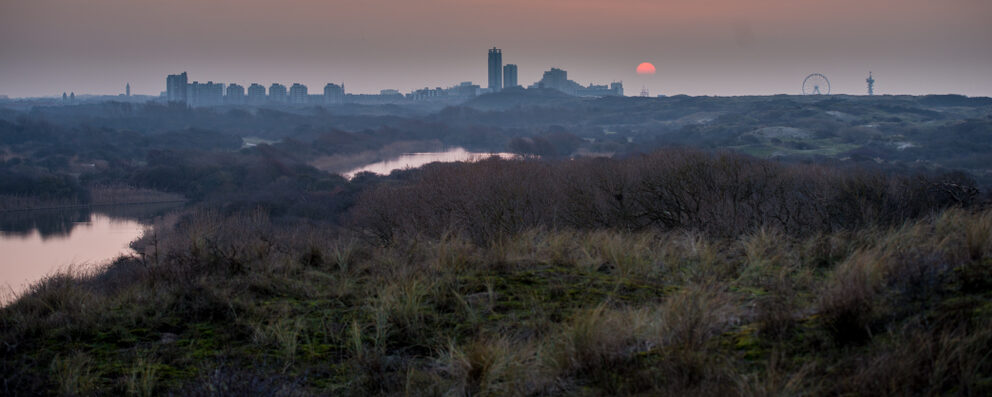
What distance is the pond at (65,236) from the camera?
4794cm

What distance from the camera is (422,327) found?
4.89 meters

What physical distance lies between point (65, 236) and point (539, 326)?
7297 centimetres

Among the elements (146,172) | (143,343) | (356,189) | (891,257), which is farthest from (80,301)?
(146,172)

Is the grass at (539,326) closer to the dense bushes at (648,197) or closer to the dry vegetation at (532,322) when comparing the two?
the dry vegetation at (532,322)

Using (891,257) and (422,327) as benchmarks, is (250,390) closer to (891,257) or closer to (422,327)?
(422,327)

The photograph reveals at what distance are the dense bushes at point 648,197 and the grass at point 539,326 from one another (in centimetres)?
1411

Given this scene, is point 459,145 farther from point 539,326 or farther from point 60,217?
point 539,326

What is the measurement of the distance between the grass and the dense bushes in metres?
14.1

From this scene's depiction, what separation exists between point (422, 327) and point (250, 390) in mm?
1547

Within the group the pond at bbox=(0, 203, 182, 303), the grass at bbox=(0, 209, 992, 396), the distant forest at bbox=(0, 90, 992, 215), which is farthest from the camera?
the distant forest at bbox=(0, 90, 992, 215)

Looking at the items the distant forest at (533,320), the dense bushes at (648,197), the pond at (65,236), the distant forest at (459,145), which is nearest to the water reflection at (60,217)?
the pond at (65,236)

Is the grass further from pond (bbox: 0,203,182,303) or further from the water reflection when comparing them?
the water reflection

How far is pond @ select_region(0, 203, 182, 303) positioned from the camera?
47938mm

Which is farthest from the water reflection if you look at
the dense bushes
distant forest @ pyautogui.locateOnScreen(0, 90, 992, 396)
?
distant forest @ pyautogui.locateOnScreen(0, 90, 992, 396)
